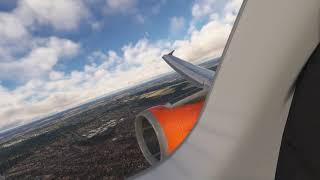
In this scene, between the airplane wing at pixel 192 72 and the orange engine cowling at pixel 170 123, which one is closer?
the orange engine cowling at pixel 170 123

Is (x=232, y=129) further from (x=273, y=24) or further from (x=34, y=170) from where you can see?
(x=34, y=170)

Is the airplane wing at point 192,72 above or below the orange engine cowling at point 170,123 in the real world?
above

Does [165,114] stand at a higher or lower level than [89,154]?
higher

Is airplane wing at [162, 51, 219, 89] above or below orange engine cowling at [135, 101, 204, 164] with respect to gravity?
above

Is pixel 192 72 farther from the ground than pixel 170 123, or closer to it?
farther from the ground

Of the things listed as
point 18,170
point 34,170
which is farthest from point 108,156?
point 18,170

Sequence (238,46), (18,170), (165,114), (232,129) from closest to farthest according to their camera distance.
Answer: (238,46) < (232,129) < (165,114) < (18,170)

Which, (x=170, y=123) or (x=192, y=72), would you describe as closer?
(x=170, y=123)

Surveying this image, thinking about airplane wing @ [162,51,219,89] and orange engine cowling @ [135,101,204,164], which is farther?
airplane wing @ [162,51,219,89]
